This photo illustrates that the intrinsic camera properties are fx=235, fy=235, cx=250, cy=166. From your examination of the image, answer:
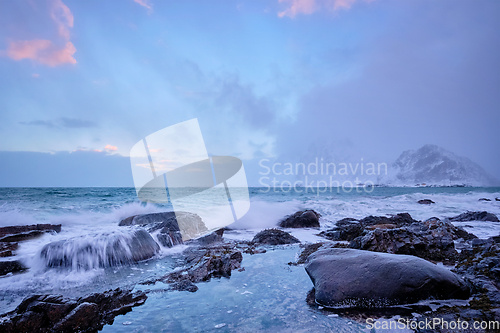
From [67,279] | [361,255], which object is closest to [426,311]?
[361,255]

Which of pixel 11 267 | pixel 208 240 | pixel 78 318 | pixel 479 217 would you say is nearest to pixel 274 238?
pixel 208 240

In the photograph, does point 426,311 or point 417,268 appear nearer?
point 426,311

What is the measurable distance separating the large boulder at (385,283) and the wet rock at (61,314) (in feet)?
12.2

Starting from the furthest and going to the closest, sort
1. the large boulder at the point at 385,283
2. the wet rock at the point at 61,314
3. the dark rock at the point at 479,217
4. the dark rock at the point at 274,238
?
the dark rock at the point at 479,217, the dark rock at the point at 274,238, the large boulder at the point at 385,283, the wet rock at the point at 61,314

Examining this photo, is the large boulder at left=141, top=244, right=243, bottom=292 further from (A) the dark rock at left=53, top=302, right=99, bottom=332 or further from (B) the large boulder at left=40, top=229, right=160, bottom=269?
(B) the large boulder at left=40, top=229, right=160, bottom=269

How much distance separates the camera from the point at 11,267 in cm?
638

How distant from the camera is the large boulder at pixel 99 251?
6.72 m

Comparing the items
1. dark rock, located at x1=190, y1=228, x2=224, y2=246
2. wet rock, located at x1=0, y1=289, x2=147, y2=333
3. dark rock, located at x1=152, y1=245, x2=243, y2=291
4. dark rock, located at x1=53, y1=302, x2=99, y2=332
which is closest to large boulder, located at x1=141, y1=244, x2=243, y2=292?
dark rock, located at x1=152, y1=245, x2=243, y2=291

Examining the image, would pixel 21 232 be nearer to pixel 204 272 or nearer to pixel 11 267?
pixel 11 267

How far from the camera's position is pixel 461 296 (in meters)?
4.18

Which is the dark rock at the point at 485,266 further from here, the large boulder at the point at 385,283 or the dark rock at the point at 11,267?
Result: the dark rock at the point at 11,267

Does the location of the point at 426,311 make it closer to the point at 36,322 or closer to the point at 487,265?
the point at 487,265

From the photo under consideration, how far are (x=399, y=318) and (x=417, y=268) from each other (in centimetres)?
120

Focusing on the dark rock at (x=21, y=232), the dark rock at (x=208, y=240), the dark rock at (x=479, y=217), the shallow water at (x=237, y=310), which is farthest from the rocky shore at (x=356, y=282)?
the dark rock at (x=479, y=217)
